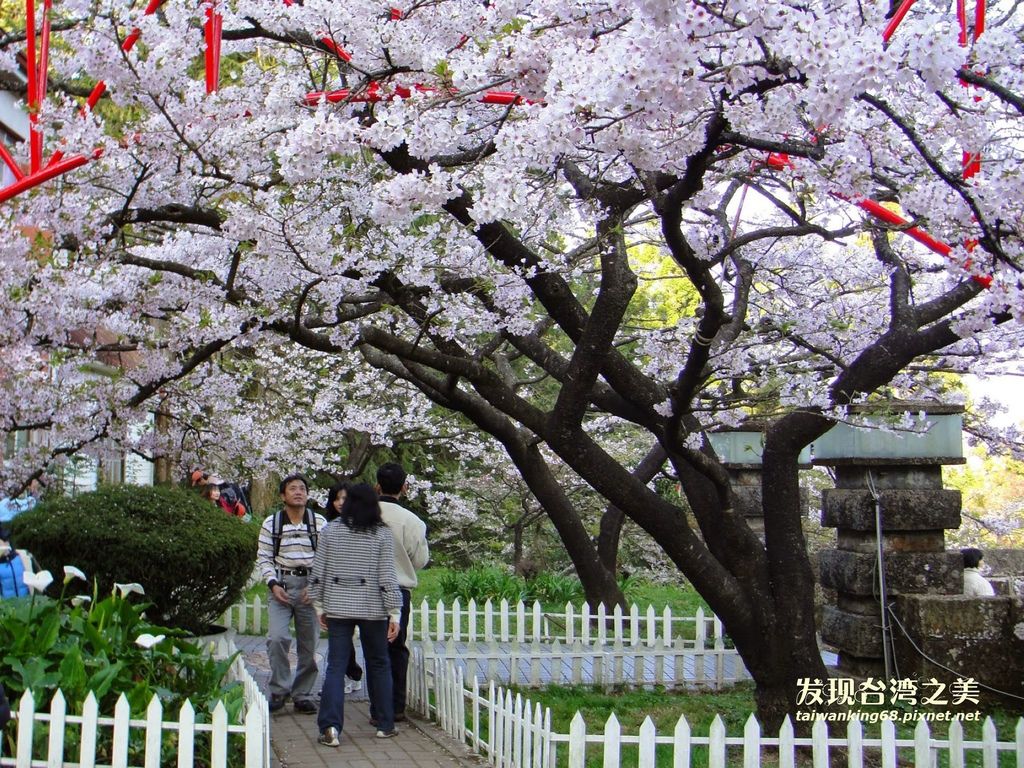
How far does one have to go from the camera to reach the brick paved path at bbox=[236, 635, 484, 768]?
5871mm

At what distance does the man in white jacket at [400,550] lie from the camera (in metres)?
7.08

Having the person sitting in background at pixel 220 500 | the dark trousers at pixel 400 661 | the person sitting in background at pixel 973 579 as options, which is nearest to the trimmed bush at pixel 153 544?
the dark trousers at pixel 400 661

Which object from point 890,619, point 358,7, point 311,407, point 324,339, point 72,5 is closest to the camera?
point 358,7

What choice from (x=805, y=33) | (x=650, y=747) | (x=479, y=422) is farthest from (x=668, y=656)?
(x=805, y=33)

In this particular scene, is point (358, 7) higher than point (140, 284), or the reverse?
point (358, 7)

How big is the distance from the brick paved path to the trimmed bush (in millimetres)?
1141

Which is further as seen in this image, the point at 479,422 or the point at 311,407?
the point at 311,407

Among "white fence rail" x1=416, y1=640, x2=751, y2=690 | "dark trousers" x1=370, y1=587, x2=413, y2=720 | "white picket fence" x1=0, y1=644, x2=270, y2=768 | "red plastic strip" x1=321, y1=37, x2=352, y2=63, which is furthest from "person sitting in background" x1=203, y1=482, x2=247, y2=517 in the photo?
"white picket fence" x1=0, y1=644, x2=270, y2=768

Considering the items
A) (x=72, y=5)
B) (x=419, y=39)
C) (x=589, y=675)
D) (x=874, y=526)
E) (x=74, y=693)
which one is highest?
(x=72, y=5)

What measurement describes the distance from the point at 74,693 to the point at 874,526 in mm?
5626

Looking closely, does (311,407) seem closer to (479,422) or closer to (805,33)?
(479,422)

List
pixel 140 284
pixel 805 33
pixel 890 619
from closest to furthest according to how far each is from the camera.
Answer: pixel 805 33 → pixel 890 619 → pixel 140 284

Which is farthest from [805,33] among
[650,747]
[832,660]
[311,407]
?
[311,407]

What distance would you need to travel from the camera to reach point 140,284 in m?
8.70
